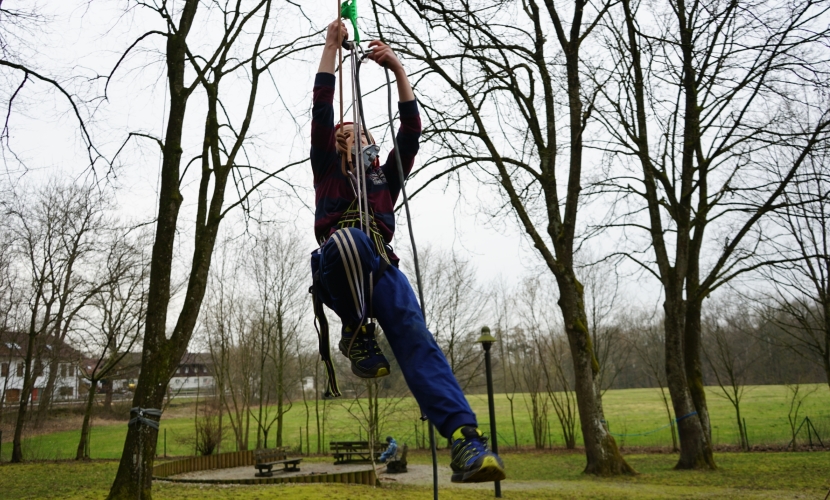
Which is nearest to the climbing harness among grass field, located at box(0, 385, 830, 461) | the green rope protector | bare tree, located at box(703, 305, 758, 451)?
the green rope protector

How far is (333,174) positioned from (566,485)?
38.0ft

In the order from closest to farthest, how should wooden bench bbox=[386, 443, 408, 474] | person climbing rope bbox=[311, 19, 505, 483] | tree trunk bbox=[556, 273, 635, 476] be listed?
person climbing rope bbox=[311, 19, 505, 483], tree trunk bbox=[556, 273, 635, 476], wooden bench bbox=[386, 443, 408, 474]

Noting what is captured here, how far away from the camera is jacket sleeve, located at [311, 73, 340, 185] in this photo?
2.85 m

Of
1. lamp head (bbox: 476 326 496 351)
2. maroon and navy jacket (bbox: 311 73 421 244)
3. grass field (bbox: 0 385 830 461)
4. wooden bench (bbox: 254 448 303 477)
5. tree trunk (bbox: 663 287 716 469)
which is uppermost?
maroon and navy jacket (bbox: 311 73 421 244)

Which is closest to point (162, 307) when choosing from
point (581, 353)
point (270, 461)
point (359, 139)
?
point (359, 139)

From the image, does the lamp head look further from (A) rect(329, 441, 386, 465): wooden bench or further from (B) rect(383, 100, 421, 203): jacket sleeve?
(B) rect(383, 100, 421, 203): jacket sleeve

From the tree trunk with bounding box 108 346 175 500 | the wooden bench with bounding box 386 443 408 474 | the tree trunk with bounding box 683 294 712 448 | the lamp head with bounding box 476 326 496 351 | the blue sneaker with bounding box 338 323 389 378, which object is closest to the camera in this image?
the blue sneaker with bounding box 338 323 389 378

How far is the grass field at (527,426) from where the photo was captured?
2419 centimetres

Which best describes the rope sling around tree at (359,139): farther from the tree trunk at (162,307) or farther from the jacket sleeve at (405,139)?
the tree trunk at (162,307)

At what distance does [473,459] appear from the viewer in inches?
81.1

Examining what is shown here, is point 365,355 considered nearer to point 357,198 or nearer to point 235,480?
point 357,198

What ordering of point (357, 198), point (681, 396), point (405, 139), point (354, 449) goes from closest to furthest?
point (357, 198)
point (405, 139)
point (681, 396)
point (354, 449)

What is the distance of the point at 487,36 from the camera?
10.9m

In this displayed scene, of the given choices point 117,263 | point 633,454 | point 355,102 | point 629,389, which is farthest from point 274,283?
point 629,389
